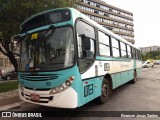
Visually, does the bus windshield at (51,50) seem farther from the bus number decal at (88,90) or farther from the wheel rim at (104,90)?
the wheel rim at (104,90)

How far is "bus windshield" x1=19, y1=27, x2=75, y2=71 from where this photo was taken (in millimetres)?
5008

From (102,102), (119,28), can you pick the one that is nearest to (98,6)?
(119,28)

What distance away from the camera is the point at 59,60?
5027 mm

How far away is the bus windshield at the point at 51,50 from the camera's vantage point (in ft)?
16.4

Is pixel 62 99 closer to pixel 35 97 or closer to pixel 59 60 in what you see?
pixel 35 97

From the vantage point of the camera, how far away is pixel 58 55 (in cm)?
507

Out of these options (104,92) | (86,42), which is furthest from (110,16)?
(86,42)

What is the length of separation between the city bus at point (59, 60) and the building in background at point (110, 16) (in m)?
55.5

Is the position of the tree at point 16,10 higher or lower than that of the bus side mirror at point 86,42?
higher

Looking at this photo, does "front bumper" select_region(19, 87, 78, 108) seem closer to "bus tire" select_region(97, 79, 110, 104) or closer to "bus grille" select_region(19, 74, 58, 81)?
"bus grille" select_region(19, 74, 58, 81)

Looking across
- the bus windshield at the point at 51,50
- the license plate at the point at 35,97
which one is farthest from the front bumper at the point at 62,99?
the bus windshield at the point at 51,50

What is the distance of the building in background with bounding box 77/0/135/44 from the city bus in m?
55.5

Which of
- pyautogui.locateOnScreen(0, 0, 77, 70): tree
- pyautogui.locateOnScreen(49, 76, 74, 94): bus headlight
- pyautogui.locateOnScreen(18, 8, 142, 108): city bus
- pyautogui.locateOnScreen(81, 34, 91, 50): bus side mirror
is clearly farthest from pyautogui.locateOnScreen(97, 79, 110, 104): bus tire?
pyautogui.locateOnScreen(0, 0, 77, 70): tree

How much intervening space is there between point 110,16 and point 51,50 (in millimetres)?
75899
